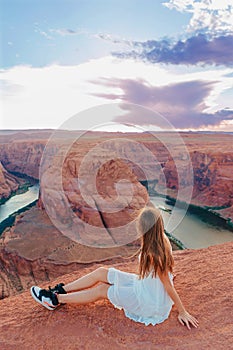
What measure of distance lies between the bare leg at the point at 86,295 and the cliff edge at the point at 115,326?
0.34 feet

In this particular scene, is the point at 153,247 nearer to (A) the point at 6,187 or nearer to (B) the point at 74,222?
(B) the point at 74,222

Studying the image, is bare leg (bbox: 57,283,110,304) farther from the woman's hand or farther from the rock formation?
the rock formation

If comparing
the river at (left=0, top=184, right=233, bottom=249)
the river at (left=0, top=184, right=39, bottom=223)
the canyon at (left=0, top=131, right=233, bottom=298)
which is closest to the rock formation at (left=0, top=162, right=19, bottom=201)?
the river at (left=0, top=184, right=39, bottom=223)

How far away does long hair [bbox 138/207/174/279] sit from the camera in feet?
9.25

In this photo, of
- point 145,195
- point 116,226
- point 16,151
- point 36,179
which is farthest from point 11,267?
point 16,151

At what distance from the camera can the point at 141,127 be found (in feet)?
27.4

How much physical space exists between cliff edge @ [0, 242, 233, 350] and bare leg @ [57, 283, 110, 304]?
0.10m

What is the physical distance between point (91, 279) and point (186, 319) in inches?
34.8

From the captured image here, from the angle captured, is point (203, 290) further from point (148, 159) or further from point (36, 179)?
point (36, 179)

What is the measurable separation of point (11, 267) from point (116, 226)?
4.36 metres

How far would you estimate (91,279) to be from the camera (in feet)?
10.00

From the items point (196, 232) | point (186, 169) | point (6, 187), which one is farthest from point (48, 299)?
point (6, 187)

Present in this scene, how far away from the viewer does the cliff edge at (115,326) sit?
8.67 ft

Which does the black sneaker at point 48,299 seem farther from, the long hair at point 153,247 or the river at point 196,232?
the river at point 196,232
